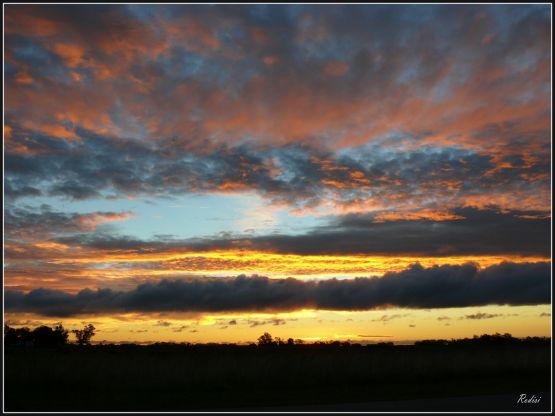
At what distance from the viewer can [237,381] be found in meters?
28.8

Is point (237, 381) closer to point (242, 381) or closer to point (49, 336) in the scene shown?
point (242, 381)

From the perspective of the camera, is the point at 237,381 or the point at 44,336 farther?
the point at 44,336

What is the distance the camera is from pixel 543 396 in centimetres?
2211

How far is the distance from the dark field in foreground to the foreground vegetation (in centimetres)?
4

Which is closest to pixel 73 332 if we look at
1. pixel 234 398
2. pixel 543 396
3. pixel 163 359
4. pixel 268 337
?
pixel 268 337

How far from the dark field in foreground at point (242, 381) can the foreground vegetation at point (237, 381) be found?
0.04m

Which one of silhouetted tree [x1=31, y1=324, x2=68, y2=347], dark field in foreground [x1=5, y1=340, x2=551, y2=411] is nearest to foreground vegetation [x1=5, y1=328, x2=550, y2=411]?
dark field in foreground [x1=5, y1=340, x2=551, y2=411]

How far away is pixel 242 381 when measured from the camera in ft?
94.6

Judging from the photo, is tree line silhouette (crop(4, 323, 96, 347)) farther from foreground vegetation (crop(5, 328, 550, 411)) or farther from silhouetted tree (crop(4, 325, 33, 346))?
foreground vegetation (crop(5, 328, 550, 411))

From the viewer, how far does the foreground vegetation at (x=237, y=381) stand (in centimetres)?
2238

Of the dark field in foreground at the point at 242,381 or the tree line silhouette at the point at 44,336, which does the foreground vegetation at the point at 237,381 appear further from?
the tree line silhouette at the point at 44,336

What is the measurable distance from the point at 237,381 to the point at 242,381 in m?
0.26

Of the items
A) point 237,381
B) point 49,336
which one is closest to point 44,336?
point 49,336

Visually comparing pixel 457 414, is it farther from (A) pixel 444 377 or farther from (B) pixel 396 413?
(A) pixel 444 377
